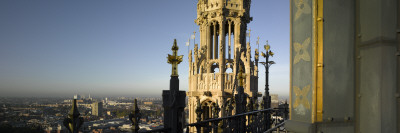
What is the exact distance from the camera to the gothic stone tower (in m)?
23.1

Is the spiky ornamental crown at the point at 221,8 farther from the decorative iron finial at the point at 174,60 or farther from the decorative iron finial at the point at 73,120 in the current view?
the decorative iron finial at the point at 73,120

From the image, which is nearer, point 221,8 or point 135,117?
point 135,117

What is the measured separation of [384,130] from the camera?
347 centimetres

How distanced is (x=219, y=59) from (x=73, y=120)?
20.4 m

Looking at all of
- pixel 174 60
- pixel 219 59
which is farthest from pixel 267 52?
pixel 174 60

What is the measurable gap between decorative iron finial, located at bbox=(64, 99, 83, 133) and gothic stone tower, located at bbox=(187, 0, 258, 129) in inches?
751

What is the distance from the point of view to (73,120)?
3.73 meters

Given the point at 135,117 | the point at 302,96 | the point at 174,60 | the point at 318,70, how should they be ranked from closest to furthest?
the point at 318,70 < the point at 302,96 < the point at 135,117 < the point at 174,60

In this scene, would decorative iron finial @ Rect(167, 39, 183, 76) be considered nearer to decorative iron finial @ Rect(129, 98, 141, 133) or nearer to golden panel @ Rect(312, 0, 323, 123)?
decorative iron finial @ Rect(129, 98, 141, 133)

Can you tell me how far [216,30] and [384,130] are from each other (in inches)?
915

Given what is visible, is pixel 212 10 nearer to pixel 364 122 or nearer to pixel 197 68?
pixel 197 68

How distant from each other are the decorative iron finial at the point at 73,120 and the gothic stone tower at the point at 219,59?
19.1m

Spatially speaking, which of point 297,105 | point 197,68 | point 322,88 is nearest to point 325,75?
point 322,88

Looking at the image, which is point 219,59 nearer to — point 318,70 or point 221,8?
point 221,8
